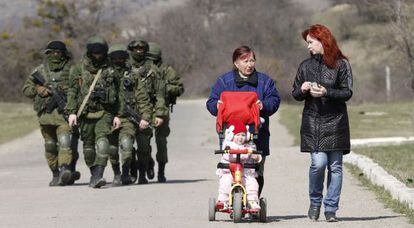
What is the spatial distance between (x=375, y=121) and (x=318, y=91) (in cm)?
2715

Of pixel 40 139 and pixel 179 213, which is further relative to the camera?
pixel 40 139

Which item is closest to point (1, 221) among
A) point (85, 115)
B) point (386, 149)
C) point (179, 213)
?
point (179, 213)

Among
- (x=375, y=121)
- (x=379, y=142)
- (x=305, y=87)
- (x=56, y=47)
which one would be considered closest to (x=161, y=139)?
(x=56, y=47)

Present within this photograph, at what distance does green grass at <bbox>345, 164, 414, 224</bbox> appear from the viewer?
43.2 feet

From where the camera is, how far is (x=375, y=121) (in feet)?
128

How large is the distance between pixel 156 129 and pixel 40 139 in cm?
1656

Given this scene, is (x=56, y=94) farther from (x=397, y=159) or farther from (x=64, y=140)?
(x=397, y=159)

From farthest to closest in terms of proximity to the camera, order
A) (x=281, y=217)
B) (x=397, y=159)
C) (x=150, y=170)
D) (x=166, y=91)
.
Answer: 1. (x=397, y=159)
2. (x=150, y=170)
3. (x=166, y=91)
4. (x=281, y=217)

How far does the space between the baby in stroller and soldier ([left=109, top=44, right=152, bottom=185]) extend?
516 cm

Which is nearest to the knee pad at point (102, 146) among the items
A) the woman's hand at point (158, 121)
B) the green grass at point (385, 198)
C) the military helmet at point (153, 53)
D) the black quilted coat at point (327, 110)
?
the woman's hand at point (158, 121)

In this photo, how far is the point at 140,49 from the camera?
1766cm

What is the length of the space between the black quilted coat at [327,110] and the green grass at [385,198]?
1041 mm

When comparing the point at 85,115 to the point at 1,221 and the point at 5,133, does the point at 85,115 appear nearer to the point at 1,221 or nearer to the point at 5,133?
the point at 1,221

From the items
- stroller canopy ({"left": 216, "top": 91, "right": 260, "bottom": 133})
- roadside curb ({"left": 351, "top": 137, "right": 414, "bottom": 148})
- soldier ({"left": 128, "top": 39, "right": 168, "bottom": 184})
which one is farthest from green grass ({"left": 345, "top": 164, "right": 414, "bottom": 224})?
roadside curb ({"left": 351, "top": 137, "right": 414, "bottom": 148})
